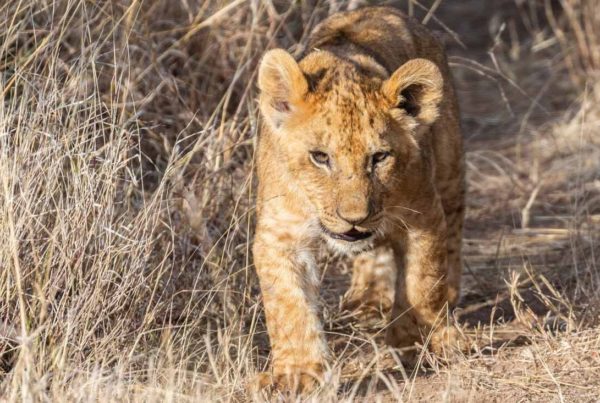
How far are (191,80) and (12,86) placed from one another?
1.61m

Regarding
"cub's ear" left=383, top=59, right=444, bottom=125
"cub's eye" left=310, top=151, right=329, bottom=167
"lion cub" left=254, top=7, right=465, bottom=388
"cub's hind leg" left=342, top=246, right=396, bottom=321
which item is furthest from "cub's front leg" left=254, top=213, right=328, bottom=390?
"cub's hind leg" left=342, top=246, right=396, bottom=321

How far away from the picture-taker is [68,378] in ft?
14.7

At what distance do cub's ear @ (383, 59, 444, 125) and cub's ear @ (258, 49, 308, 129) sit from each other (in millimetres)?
343

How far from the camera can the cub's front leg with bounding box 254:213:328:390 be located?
4914 mm

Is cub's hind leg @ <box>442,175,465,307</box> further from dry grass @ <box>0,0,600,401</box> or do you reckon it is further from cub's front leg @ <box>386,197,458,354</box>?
cub's front leg @ <box>386,197,458,354</box>

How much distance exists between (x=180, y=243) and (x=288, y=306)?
0.90m

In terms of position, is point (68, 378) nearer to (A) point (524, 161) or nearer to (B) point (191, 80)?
(B) point (191, 80)

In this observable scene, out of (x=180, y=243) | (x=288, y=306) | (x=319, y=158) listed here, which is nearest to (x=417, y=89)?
(x=319, y=158)

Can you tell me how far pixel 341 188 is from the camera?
183 inches

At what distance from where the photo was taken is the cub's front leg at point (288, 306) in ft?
16.1

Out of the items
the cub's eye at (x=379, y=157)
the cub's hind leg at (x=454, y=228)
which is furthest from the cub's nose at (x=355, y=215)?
the cub's hind leg at (x=454, y=228)

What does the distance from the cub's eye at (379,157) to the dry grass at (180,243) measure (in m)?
0.76

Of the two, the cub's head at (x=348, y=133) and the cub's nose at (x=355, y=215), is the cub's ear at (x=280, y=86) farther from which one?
the cub's nose at (x=355, y=215)

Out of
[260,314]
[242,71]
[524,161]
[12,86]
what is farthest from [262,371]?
[524,161]
